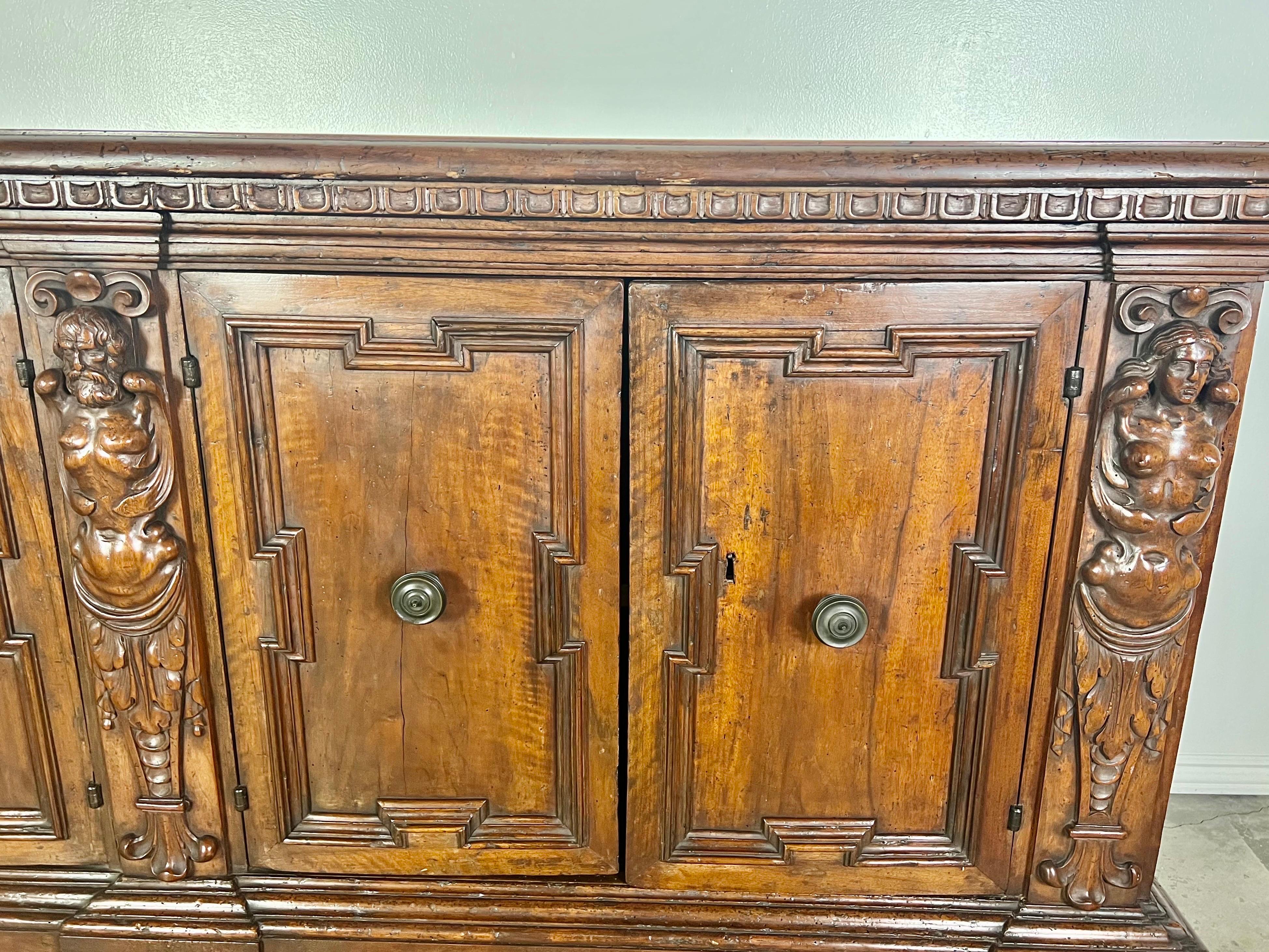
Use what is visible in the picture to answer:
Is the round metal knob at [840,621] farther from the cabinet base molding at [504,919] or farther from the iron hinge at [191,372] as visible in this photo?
the iron hinge at [191,372]

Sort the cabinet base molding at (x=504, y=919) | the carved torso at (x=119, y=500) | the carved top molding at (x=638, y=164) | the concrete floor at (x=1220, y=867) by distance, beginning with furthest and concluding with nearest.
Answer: the concrete floor at (x=1220, y=867)
the cabinet base molding at (x=504, y=919)
the carved torso at (x=119, y=500)
the carved top molding at (x=638, y=164)

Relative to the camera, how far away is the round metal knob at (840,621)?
1.07 m

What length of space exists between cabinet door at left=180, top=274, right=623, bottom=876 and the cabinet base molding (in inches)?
1.8

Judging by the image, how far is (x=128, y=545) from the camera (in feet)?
3.48

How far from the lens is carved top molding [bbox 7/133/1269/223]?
92 centimetres

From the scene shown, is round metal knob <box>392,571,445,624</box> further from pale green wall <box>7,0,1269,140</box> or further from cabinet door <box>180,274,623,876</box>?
pale green wall <box>7,0,1269,140</box>

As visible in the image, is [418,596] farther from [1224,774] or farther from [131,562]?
[1224,774]

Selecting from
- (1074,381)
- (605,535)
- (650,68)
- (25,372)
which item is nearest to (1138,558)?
(1074,381)

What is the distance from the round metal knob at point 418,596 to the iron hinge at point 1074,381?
84 centimetres

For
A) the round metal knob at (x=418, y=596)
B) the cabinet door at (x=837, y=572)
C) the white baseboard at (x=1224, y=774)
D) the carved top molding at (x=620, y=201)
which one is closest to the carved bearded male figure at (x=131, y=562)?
the carved top molding at (x=620, y=201)

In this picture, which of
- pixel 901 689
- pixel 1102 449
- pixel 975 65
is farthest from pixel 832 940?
pixel 975 65

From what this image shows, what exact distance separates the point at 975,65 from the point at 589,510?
1.19m

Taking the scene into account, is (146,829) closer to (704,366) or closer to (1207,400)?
(704,366)

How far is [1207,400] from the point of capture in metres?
1.00
